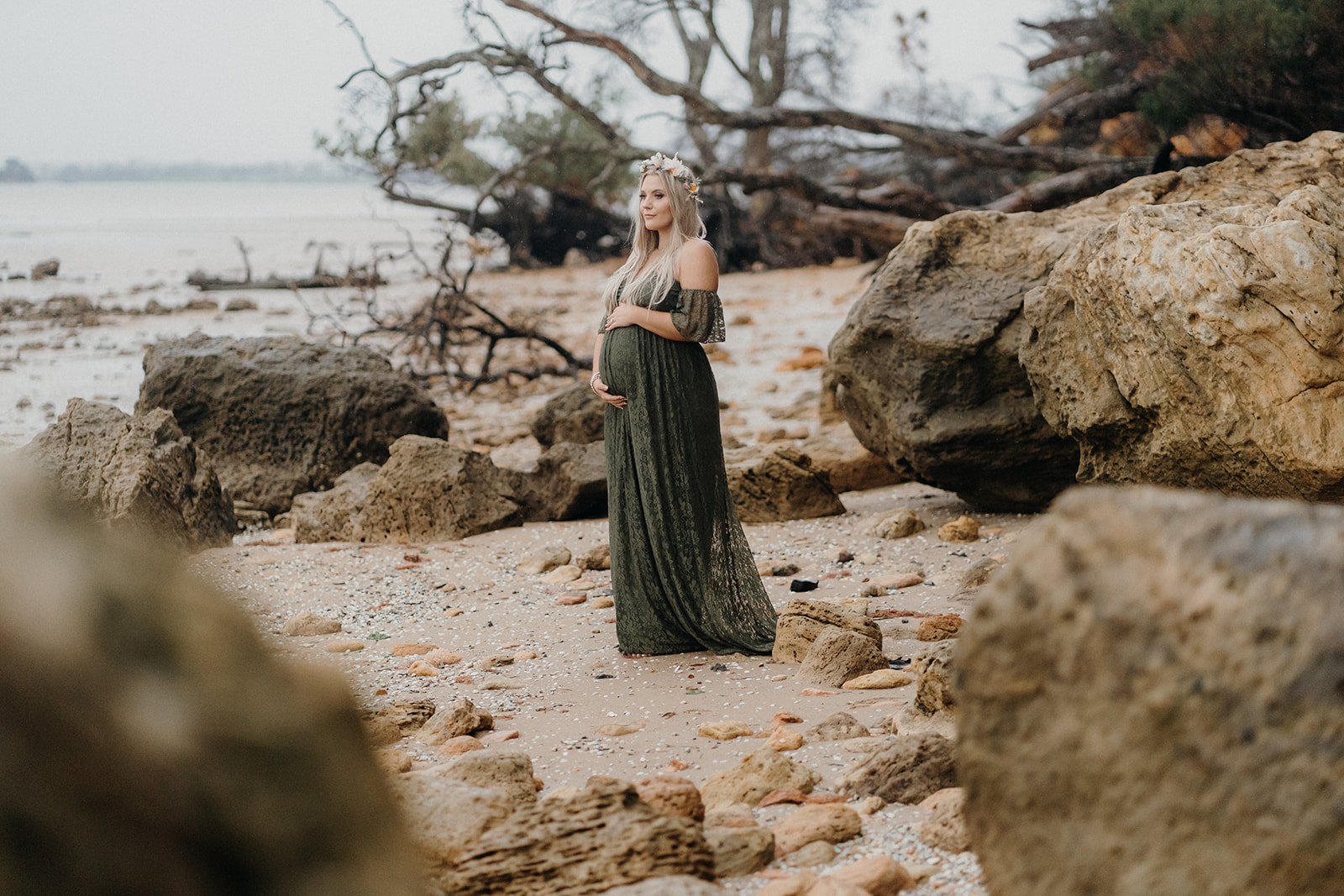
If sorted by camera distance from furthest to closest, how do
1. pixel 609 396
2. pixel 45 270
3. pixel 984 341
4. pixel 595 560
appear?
pixel 45 270, pixel 595 560, pixel 984 341, pixel 609 396

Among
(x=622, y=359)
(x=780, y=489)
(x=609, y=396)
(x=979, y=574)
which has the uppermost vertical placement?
(x=622, y=359)

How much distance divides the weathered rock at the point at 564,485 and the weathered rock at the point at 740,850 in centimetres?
472

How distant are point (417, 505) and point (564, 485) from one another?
962 millimetres

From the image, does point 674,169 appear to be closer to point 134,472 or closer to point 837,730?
point 837,730

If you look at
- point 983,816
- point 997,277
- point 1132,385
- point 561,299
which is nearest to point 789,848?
point 983,816

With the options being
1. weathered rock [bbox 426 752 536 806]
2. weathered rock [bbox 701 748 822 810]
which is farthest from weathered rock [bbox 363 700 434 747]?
weathered rock [bbox 701 748 822 810]

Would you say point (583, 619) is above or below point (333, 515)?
below

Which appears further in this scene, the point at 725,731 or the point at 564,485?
the point at 564,485

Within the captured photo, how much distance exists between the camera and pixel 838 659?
4.35 m

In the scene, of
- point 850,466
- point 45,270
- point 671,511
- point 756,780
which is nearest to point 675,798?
point 756,780

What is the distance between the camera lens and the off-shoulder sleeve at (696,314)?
15.9ft

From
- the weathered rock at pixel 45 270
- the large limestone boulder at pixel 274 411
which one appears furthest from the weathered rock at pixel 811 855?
the weathered rock at pixel 45 270

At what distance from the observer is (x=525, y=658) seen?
16.4ft

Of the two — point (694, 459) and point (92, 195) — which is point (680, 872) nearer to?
point (694, 459)
